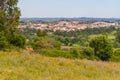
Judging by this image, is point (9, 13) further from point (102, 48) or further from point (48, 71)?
point (48, 71)

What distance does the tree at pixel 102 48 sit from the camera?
35844 mm

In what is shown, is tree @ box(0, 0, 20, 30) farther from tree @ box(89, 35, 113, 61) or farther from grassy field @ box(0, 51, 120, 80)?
grassy field @ box(0, 51, 120, 80)

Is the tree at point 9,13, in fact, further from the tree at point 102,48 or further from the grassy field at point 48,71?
the grassy field at point 48,71

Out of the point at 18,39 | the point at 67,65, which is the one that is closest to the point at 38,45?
the point at 18,39

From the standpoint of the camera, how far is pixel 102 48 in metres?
37.7

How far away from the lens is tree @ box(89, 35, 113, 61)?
35.8 metres

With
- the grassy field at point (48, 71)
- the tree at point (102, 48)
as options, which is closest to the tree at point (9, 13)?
the tree at point (102, 48)

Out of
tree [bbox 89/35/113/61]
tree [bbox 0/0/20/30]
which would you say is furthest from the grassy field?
tree [bbox 89/35/113/61]

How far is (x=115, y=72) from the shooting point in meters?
10.2

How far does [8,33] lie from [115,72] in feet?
65.0

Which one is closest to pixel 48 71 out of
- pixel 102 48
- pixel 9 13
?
pixel 9 13

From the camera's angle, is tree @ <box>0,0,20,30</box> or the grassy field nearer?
the grassy field

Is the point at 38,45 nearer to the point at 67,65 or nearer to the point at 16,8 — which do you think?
the point at 16,8

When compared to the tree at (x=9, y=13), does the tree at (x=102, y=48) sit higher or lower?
lower
